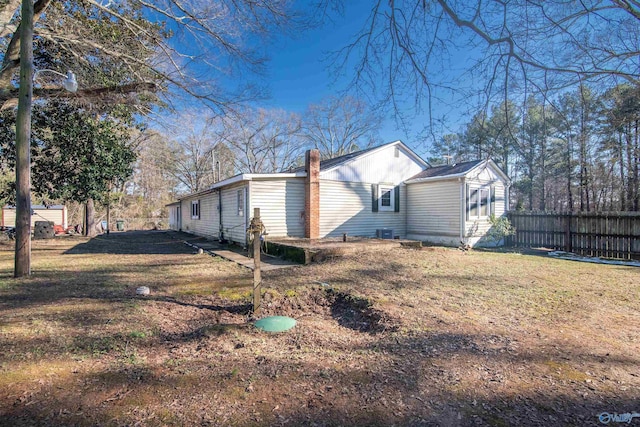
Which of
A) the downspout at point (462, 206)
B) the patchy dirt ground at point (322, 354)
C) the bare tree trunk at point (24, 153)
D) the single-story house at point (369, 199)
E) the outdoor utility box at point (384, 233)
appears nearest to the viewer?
the patchy dirt ground at point (322, 354)

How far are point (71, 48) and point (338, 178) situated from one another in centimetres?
920

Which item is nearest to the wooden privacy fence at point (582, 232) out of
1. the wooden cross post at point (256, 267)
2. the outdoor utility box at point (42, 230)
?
the wooden cross post at point (256, 267)

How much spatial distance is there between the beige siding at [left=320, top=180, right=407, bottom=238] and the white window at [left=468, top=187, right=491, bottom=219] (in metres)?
3.28

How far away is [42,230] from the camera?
16.6 m

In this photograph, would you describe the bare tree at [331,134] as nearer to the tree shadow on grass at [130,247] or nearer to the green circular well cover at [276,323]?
the tree shadow on grass at [130,247]

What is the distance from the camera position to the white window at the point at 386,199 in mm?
14289

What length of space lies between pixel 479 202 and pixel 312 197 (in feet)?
24.2

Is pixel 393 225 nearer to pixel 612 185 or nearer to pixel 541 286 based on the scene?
pixel 541 286

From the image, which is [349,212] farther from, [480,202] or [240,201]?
[480,202]

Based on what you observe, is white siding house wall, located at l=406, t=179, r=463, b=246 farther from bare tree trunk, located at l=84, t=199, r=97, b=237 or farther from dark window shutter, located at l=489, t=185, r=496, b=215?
bare tree trunk, located at l=84, t=199, r=97, b=237

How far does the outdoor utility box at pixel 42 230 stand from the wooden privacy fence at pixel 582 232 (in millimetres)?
23042

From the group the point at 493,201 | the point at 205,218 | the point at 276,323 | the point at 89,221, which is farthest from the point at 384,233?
the point at 89,221

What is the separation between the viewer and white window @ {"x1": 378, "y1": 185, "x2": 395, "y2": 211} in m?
14.3

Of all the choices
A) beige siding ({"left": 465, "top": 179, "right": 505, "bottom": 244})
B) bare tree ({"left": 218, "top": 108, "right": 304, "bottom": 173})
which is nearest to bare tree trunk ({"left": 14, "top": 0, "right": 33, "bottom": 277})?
beige siding ({"left": 465, "top": 179, "right": 505, "bottom": 244})
